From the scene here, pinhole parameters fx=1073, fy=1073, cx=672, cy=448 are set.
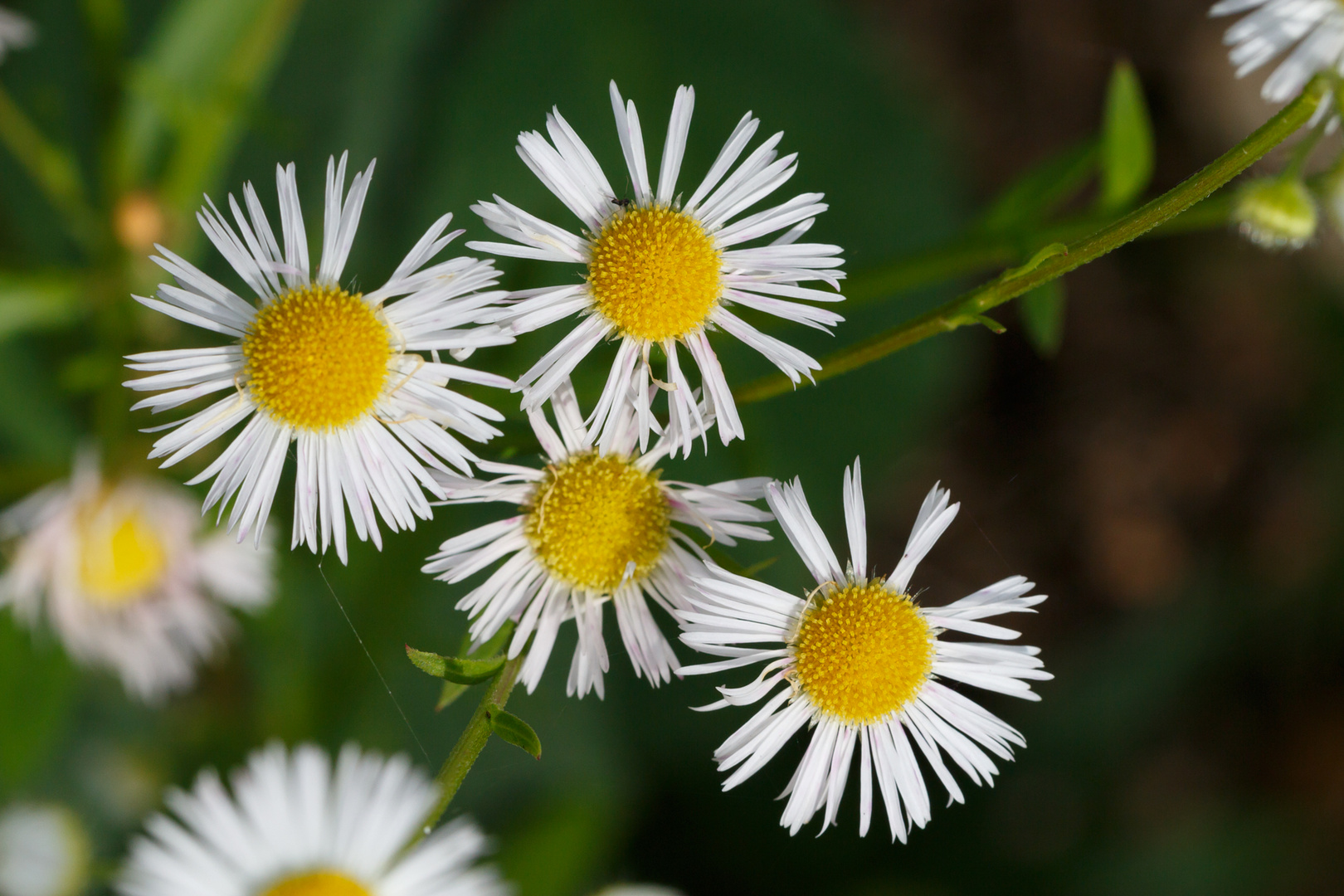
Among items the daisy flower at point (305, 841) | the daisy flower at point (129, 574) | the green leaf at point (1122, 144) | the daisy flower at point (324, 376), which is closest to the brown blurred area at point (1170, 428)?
the green leaf at point (1122, 144)

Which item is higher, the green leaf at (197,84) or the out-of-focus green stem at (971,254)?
the green leaf at (197,84)

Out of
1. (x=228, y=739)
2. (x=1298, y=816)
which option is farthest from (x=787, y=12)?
(x=1298, y=816)

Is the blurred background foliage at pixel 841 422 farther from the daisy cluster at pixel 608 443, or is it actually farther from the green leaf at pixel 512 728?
the green leaf at pixel 512 728

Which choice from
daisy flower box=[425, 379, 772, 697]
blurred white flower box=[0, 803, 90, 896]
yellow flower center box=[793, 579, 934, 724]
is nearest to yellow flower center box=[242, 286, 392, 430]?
daisy flower box=[425, 379, 772, 697]

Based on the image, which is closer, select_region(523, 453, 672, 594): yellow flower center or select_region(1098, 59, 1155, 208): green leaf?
select_region(523, 453, 672, 594): yellow flower center

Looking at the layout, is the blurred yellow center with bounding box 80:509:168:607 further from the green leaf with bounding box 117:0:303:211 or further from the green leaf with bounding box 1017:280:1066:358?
the green leaf with bounding box 1017:280:1066:358
